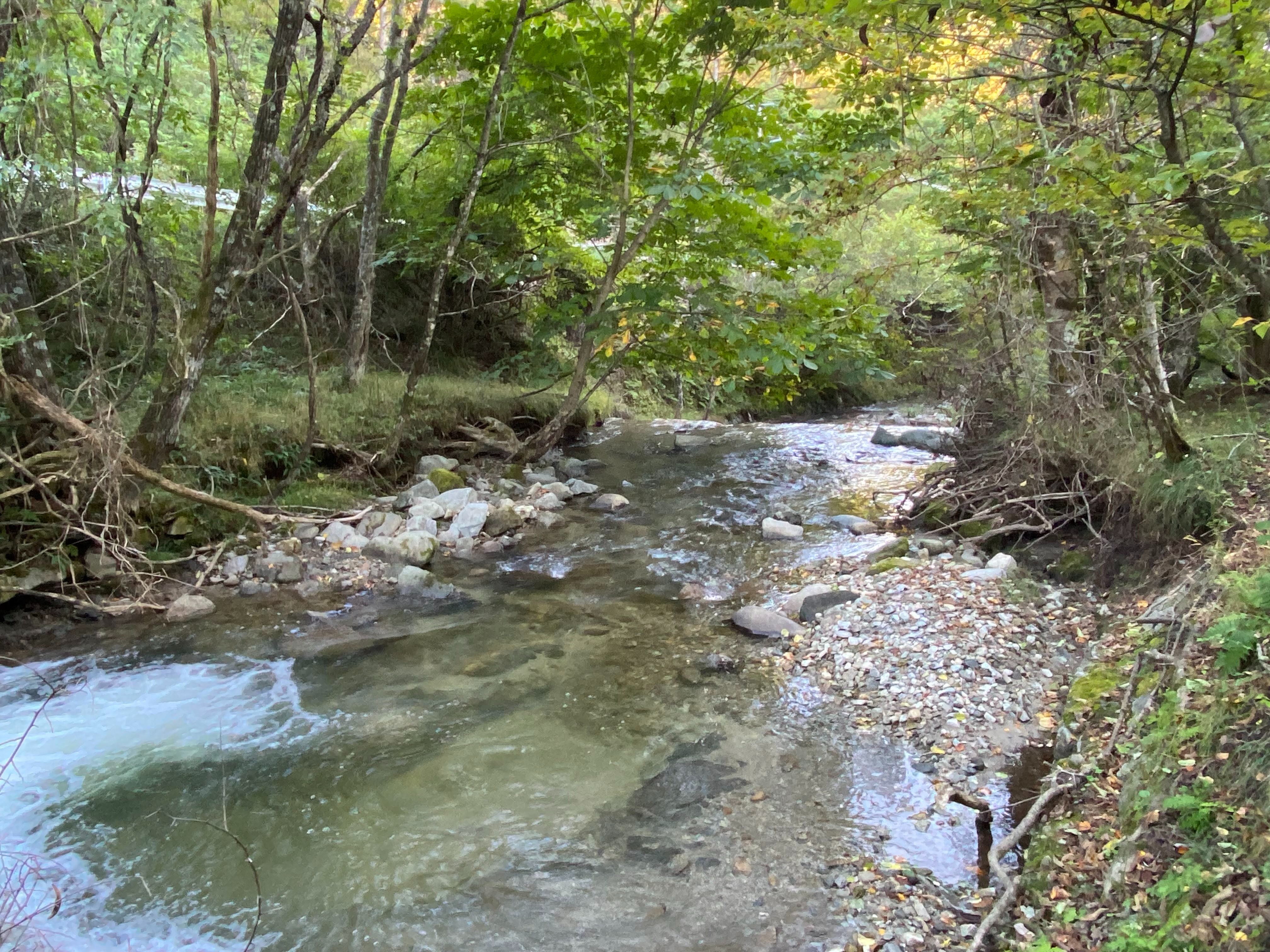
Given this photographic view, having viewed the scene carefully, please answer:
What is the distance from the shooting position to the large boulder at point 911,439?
13.3 m

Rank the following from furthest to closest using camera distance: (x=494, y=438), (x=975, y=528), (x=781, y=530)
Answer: (x=494, y=438)
(x=781, y=530)
(x=975, y=528)

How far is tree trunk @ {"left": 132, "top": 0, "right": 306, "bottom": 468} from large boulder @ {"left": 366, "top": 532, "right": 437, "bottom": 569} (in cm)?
227

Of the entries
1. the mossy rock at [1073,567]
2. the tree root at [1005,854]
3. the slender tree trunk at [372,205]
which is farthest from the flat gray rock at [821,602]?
the slender tree trunk at [372,205]

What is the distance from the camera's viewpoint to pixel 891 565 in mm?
6777

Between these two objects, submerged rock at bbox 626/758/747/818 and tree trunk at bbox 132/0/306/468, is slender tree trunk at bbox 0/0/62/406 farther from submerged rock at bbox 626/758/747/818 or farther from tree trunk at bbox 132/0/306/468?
submerged rock at bbox 626/758/747/818

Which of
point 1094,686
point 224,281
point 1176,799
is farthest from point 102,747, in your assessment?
point 1094,686

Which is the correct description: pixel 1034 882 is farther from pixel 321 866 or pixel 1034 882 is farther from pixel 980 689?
pixel 321 866

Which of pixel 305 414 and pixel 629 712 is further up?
pixel 305 414

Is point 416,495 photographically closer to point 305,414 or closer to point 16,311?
point 305,414

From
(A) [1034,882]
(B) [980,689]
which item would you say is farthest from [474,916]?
(B) [980,689]

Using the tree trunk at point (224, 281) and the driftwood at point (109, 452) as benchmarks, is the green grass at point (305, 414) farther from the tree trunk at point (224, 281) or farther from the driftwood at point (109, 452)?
the driftwood at point (109, 452)

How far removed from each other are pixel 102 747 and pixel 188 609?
2.01 meters

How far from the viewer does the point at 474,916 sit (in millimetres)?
3252

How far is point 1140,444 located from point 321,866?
22.4 ft
